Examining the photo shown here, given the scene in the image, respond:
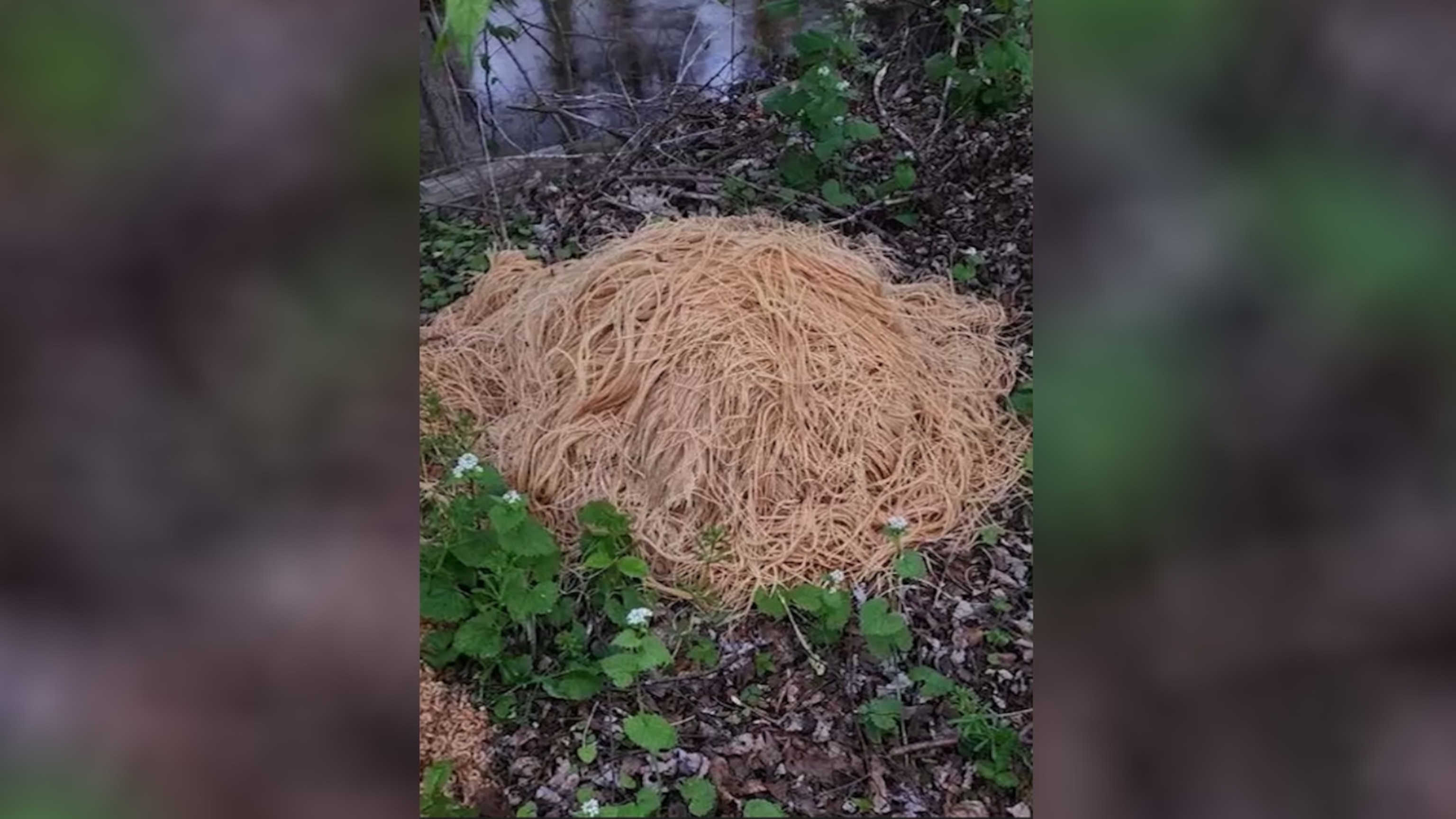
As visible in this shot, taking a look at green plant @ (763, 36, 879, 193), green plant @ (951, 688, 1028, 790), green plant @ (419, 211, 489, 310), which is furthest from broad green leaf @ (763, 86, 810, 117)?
green plant @ (951, 688, 1028, 790)

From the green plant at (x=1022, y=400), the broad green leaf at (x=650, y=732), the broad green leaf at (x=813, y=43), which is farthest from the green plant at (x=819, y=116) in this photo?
the broad green leaf at (x=650, y=732)

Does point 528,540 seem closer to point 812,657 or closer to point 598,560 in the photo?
point 598,560

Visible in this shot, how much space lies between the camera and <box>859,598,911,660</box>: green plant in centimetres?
75

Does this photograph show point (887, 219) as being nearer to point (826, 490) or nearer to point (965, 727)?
point (826, 490)

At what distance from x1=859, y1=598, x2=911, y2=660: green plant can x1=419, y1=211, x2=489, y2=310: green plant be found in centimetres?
38

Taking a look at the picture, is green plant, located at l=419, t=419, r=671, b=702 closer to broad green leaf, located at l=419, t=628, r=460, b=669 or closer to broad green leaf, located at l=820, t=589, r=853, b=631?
broad green leaf, located at l=419, t=628, r=460, b=669

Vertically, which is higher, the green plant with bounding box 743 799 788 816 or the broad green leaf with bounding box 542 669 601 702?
the broad green leaf with bounding box 542 669 601 702

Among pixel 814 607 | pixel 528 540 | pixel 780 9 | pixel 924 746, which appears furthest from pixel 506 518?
pixel 780 9

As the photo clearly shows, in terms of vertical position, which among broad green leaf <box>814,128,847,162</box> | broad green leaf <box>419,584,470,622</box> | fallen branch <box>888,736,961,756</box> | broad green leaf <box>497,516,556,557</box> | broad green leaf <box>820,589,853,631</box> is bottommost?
fallen branch <box>888,736,961,756</box>

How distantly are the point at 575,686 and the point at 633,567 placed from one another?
0.31ft
